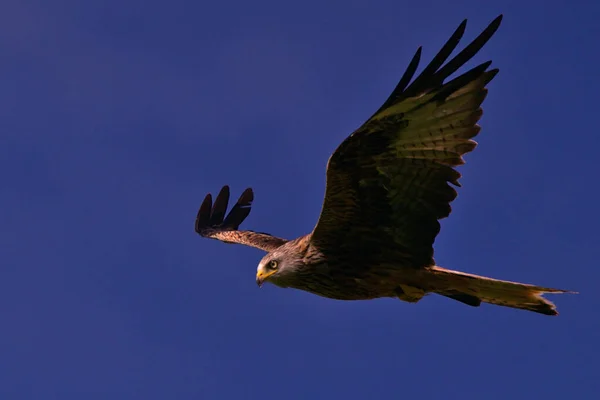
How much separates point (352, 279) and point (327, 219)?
752 millimetres

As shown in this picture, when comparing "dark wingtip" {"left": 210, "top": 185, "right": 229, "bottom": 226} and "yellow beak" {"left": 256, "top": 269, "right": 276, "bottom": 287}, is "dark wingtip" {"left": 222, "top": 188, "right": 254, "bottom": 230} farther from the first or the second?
"yellow beak" {"left": 256, "top": 269, "right": 276, "bottom": 287}

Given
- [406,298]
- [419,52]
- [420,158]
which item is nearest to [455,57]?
[419,52]

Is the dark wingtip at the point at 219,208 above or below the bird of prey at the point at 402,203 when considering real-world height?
above

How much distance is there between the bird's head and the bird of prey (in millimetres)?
11

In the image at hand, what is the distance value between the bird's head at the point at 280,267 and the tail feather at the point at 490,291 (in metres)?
1.48

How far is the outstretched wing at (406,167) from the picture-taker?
30.5ft

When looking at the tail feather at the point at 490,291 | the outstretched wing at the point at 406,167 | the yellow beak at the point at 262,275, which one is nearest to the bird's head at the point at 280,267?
the yellow beak at the point at 262,275

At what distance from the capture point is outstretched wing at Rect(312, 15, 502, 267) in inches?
366

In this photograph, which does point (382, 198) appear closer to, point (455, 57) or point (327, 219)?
point (327, 219)

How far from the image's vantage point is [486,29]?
8773 millimetres

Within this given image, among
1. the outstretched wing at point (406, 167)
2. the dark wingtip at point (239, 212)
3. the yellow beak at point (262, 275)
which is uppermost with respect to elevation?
the dark wingtip at point (239, 212)

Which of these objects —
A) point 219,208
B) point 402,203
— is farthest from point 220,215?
point 402,203

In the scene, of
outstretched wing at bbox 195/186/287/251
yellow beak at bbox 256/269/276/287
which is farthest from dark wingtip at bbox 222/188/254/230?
yellow beak at bbox 256/269/276/287

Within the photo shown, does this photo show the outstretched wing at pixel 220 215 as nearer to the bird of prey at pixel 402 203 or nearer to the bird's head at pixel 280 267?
the bird's head at pixel 280 267
